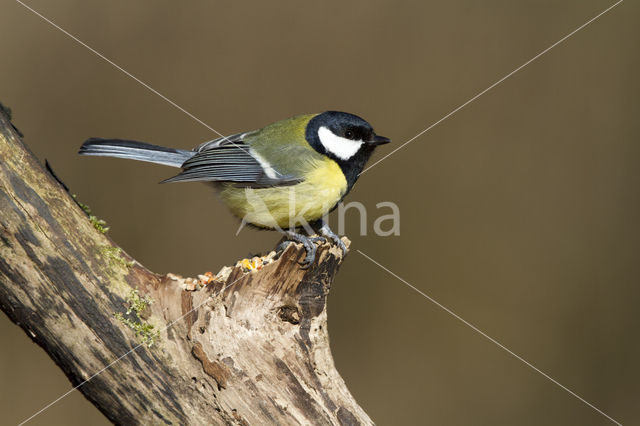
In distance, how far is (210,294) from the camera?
1.75m

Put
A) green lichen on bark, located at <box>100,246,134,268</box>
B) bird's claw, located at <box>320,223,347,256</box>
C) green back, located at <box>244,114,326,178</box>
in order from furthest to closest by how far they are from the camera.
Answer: green back, located at <box>244,114,326,178</box>, bird's claw, located at <box>320,223,347,256</box>, green lichen on bark, located at <box>100,246,134,268</box>

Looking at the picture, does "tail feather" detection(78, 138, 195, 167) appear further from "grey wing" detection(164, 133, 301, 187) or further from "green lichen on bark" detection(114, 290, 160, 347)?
"green lichen on bark" detection(114, 290, 160, 347)

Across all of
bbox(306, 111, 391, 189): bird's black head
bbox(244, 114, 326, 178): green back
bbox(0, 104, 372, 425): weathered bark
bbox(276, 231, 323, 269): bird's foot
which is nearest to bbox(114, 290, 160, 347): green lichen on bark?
bbox(0, 104, 372, 425): weathered bark

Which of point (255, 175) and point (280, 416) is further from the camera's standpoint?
point (255, 175)

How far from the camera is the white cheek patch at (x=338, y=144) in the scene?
7.44 ft

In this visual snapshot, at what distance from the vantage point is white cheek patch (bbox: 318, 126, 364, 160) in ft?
7.44

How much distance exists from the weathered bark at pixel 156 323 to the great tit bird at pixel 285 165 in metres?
0.42

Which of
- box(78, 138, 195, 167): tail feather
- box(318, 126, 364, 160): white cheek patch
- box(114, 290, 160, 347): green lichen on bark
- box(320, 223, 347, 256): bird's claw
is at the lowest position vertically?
box(320, 223, 347, 256): bird's claw

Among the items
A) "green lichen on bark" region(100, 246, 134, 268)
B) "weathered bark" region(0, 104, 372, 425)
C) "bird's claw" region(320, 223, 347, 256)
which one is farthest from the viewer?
"bird's claw" region(320, 223, 347, 256)

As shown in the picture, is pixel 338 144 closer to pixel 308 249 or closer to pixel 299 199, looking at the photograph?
pixel 299 199

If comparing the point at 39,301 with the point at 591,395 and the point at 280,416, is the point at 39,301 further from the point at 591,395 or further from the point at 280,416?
the point at 591,395

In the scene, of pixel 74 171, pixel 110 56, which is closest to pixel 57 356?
pixel 74 171

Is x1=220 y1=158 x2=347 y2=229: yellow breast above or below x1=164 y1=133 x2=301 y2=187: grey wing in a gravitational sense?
below

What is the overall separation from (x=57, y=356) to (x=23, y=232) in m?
0.35
